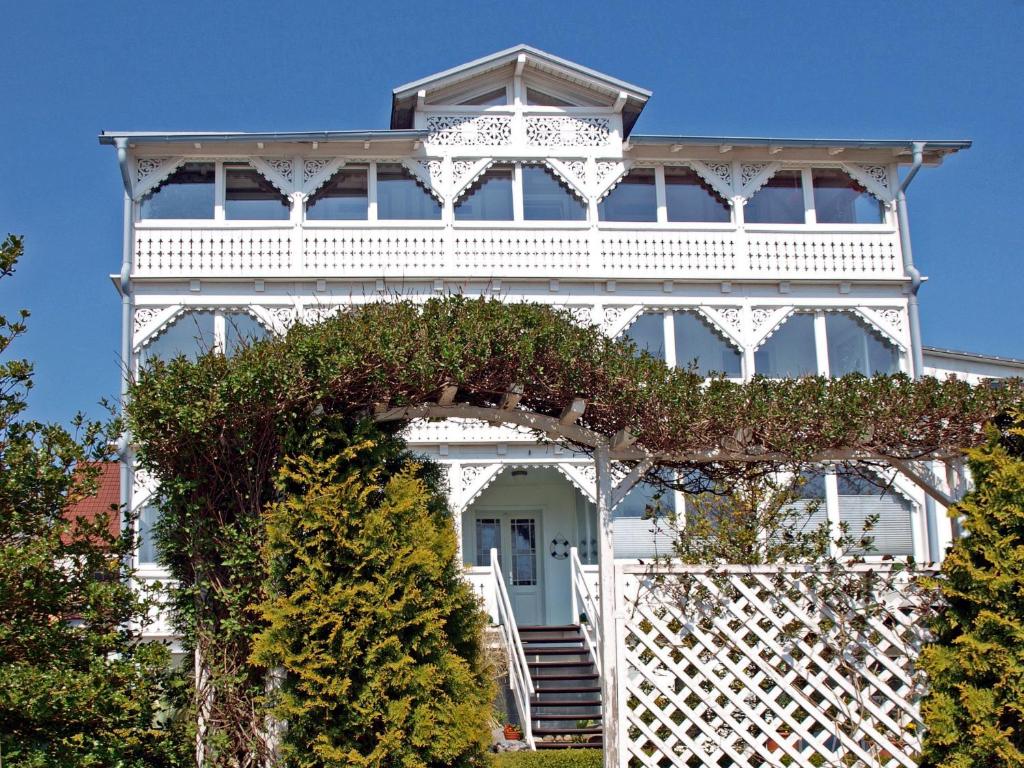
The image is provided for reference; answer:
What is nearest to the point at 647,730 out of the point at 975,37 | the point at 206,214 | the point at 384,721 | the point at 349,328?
the point at 384,721

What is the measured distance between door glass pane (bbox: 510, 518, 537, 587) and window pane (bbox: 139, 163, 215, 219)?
295 inches

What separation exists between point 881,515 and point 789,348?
3.11 meters

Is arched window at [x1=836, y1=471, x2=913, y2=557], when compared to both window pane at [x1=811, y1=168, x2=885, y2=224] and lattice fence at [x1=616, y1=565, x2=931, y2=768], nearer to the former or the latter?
window pane at [x1=811, y1=168, x2=885, y2=224]

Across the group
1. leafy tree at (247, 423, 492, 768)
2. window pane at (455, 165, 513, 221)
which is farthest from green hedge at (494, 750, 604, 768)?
window pane at (455, 165, 513, 221)

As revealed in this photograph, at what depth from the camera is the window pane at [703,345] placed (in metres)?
17.6

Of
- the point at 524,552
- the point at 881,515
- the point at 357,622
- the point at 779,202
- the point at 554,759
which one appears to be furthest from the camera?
the point at 524,552

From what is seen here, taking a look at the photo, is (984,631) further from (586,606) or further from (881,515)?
(881,515)

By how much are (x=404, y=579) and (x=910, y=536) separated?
12.9 m

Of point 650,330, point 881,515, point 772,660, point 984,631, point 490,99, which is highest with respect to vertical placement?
point 490,99

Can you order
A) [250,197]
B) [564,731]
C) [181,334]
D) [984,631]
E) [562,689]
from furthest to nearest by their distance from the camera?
[250,197] → [181,334] → [562,689] → [564,731] → [984,631]

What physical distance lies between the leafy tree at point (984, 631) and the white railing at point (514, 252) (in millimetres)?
10482

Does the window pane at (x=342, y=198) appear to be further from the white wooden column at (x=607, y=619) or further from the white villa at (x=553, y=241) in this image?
the white wooden column at (x=607, y=619)

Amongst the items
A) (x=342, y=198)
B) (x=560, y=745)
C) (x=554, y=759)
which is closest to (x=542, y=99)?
(x=342, y=198)

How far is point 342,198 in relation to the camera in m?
17.7
